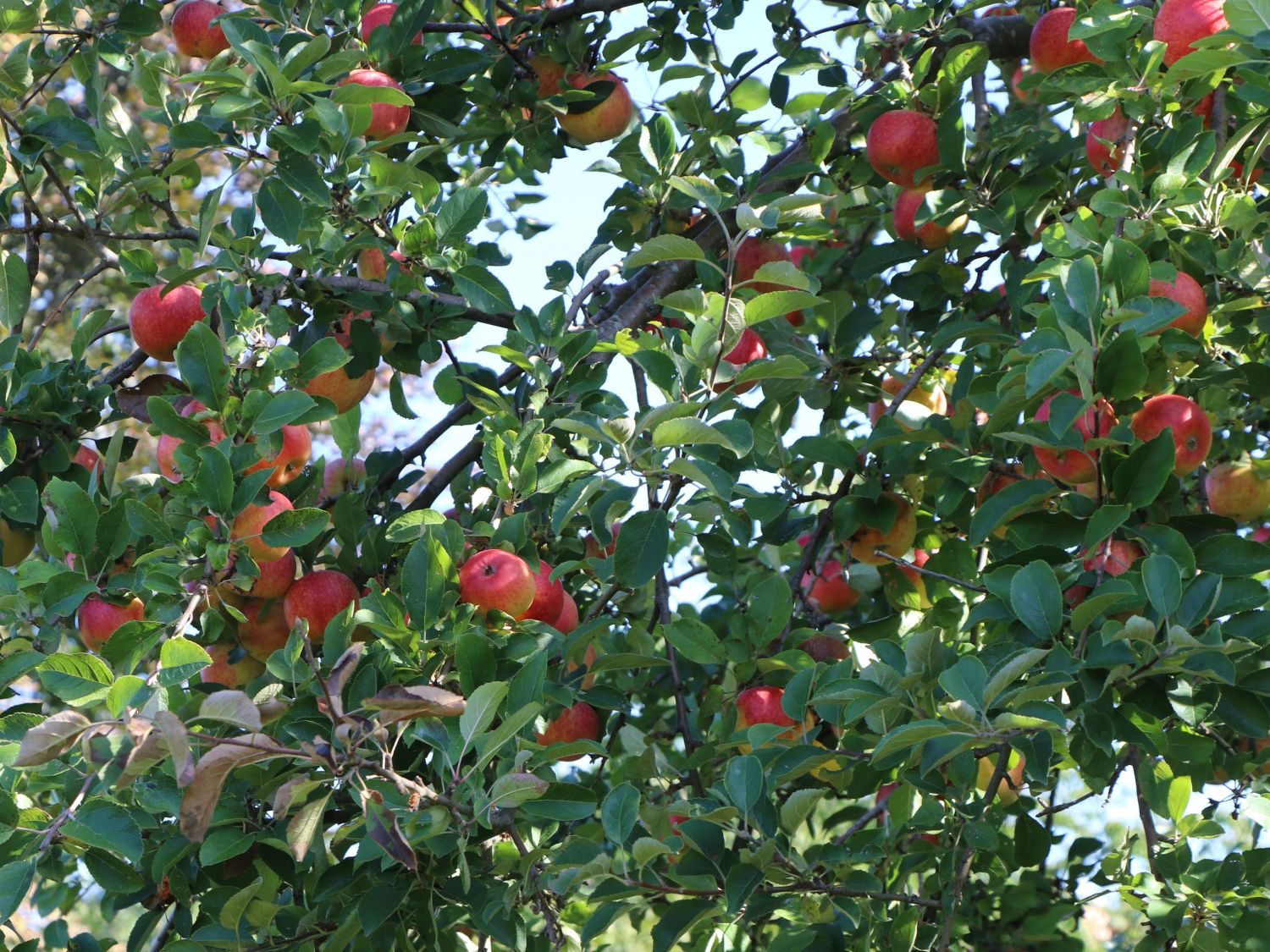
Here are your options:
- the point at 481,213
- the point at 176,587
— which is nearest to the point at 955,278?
the point at 481,213

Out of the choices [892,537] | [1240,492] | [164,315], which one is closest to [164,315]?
[164,315]

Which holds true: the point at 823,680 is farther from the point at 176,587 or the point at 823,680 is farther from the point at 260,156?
the point at 260,156

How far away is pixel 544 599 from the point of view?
1642mm

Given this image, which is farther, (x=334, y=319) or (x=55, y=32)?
(x=55, y=32)

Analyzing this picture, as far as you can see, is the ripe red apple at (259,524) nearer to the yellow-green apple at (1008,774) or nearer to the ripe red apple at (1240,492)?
the yellow-green apple at (1008,774)

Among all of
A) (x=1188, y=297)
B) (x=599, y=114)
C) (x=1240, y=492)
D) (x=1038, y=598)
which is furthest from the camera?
(x=599, y=114)

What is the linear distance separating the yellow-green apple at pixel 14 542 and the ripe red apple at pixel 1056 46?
1.84 m

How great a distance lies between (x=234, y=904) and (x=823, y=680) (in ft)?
2.38

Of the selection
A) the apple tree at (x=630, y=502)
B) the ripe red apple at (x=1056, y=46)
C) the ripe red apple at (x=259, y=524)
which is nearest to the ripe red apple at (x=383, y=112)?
the apple tree at (x=630, y=502)

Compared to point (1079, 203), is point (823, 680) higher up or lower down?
lower down

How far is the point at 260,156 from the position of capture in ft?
5.33

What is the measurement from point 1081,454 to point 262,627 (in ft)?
3.80

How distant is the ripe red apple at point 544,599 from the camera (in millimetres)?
1629

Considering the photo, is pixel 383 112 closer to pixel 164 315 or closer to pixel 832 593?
pixel 164 315
